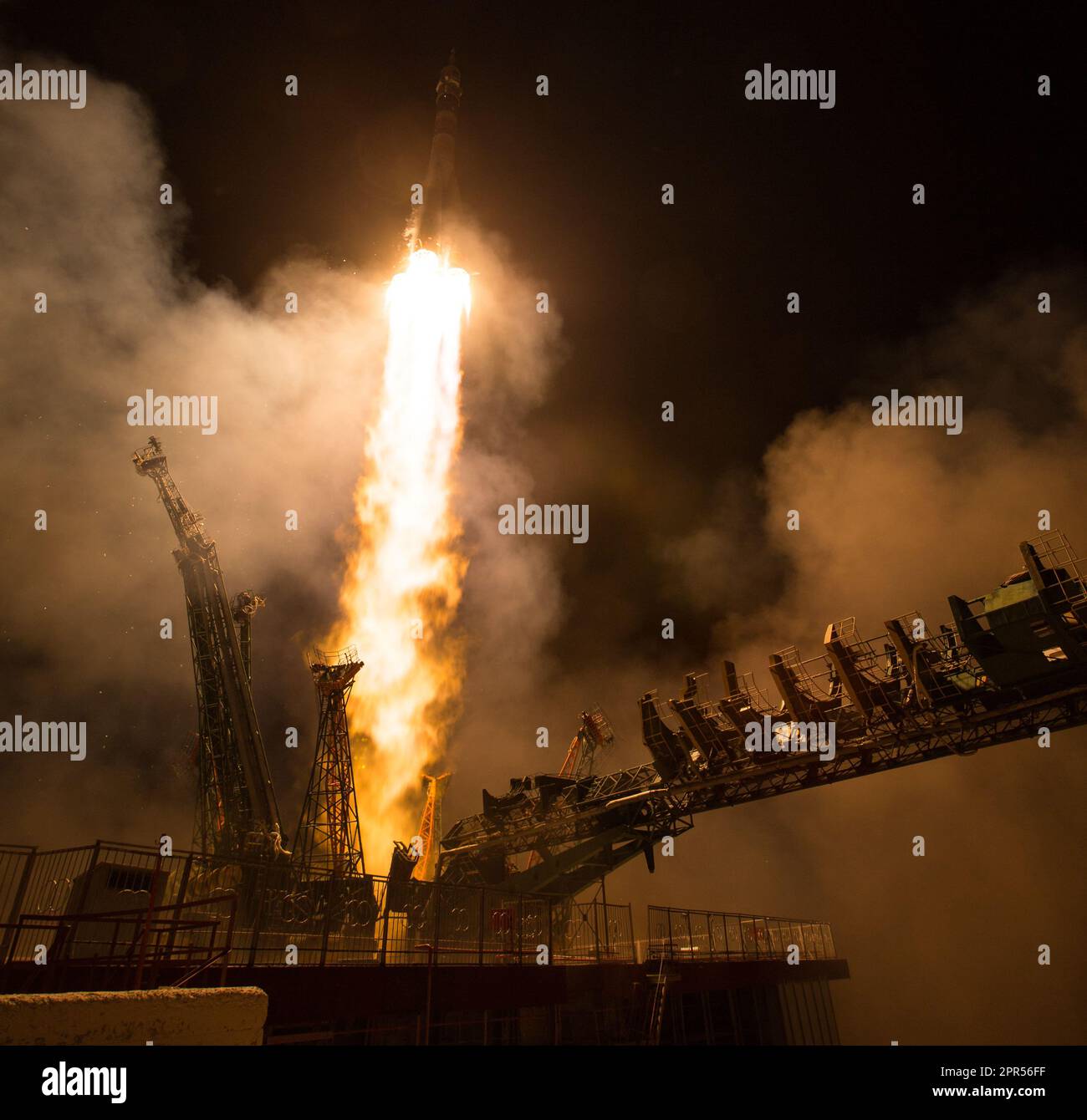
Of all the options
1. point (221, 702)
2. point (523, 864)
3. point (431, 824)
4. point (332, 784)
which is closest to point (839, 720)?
point (523, 864)

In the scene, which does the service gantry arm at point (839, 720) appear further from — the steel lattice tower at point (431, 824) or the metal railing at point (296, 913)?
the steel lattice tower at point (431, 824)

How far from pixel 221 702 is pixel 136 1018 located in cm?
2396

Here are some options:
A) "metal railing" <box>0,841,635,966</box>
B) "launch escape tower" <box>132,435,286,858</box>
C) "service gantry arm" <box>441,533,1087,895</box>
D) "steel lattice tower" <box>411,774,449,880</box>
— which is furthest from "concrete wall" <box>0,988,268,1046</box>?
"steel lattice tower" <box>411,774,449,880</box>

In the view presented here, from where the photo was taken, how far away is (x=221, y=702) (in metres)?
27.1

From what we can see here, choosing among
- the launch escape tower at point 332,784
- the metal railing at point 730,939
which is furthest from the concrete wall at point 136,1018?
the launch escape tower at point 332,784

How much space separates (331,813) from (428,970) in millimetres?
Result: 15878

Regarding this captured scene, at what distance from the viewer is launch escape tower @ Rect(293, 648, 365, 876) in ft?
88.2

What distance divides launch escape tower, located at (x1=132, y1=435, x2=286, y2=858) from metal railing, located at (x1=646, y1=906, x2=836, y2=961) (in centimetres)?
1345

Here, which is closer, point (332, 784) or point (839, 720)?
point (839, 720)

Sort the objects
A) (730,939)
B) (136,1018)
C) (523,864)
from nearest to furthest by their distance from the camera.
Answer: (136,1018)
(730,939)
(523,864)

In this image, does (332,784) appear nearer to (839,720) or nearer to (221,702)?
(221,702)

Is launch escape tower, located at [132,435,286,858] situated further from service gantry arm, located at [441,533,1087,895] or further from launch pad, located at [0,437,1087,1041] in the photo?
service gantry arm, located at [441,533,1087,895]
